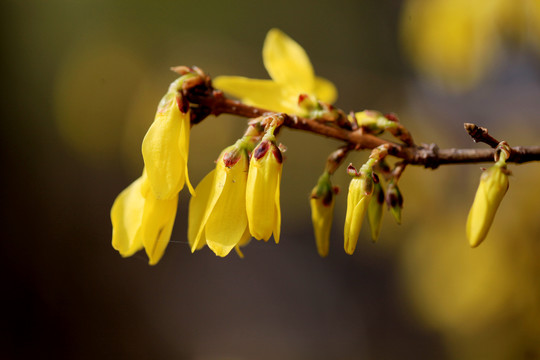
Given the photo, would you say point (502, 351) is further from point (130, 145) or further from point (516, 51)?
point (130, 145)

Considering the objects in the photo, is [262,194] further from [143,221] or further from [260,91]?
→ [260,91]

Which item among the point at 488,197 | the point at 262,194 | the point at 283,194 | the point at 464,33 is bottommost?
the point at 262,194

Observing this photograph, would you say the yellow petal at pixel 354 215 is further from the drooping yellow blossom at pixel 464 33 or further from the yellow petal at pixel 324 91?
the drooping yellow blossom at pixel 464 33

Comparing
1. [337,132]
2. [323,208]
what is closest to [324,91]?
[337,132]

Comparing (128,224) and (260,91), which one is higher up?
(260,91)

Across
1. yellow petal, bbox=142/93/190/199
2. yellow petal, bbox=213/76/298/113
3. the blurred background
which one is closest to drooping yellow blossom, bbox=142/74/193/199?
yellow petal, bbox=142/93/190/199

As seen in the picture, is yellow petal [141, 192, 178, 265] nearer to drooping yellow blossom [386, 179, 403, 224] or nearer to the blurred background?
drooping yellow blossom [386, 179, 403, 224]

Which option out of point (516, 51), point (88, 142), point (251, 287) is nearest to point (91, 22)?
point (88, 142)
